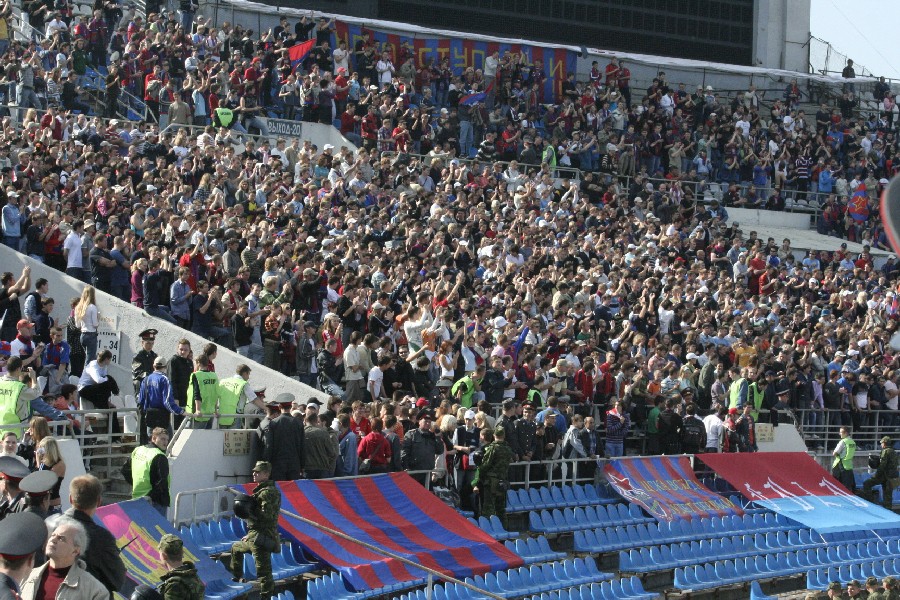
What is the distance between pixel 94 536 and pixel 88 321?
388 inches

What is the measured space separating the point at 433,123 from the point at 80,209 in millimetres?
11802

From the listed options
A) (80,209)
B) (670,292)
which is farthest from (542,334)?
(80,209)

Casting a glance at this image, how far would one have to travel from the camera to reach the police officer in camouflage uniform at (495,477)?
683 inches

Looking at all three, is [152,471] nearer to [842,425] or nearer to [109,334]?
[109,334]

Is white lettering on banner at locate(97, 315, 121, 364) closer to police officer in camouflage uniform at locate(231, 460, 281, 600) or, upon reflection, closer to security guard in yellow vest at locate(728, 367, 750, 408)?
police officer in camouflage uniform at locate(231, 460, 281, 600)

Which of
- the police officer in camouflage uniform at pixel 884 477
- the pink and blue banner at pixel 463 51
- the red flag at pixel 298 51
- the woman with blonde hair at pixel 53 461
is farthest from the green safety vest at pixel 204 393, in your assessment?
the pink and blue banner at pixel 463 51

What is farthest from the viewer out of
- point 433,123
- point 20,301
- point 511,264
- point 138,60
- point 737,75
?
point 737,75

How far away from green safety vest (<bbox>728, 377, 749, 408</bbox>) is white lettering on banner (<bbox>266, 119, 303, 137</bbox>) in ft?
32.8

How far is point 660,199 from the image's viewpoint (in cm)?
3127

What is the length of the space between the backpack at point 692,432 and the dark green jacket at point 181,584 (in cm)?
1374

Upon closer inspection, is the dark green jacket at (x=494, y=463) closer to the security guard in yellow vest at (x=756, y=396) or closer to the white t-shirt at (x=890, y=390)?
the security guard in yellow vest at (x=756, y=396)

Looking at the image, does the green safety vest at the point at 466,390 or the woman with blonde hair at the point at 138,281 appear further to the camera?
the green safety vest at the point at 466,390

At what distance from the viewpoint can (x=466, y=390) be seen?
19.1m

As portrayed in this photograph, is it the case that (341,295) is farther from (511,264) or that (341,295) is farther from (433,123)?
(433,123)
